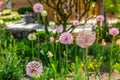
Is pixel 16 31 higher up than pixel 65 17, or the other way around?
pixel 65 17

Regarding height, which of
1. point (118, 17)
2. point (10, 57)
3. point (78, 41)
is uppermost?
point (78, 41)

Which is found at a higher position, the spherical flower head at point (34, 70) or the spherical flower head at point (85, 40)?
the spherical flower head at point (85, 40)

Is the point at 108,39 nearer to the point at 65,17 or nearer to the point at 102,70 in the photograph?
the point at 65,17

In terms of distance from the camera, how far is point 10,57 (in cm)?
632

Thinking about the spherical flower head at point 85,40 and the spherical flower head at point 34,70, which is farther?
the spherical flower head at point 85,40

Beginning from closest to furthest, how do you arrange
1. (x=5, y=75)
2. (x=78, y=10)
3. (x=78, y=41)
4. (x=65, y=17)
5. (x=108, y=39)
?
(x=78, y=41), (x=5, y=75), (x=65, y=17), (x=108, y=39), (x=78, y=10)

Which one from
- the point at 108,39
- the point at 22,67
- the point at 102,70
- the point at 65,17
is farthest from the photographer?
the point at 108,39

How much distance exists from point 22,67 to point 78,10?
10231mm

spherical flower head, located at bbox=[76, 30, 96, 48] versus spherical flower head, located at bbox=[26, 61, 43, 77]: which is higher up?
spherical flower head, located at bbox=[76, 30, 96, 48]

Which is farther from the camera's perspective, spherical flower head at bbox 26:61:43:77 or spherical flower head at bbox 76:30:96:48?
spherical flower head at bbox 76:30:96:48

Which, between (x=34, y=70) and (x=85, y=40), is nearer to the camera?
(x=34, y=70)

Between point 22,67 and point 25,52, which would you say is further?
point 25,52

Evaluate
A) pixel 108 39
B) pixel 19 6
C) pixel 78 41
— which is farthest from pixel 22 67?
pixel 19 6

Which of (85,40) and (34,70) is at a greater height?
(85,40)
